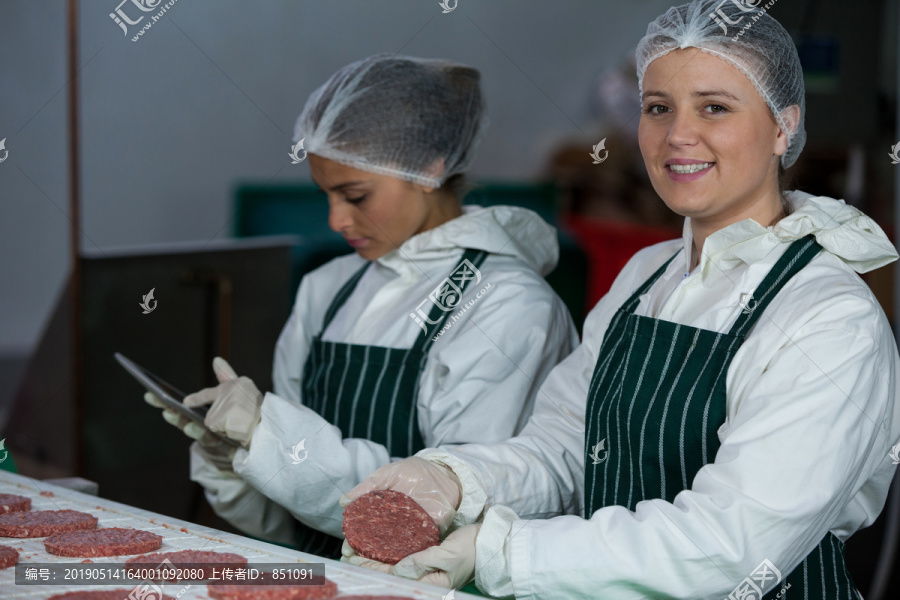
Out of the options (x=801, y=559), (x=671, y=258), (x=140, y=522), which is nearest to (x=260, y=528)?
(x=140, y=522)

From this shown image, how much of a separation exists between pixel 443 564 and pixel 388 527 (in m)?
0.12

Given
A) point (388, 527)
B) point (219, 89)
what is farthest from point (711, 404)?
point (219, 89)

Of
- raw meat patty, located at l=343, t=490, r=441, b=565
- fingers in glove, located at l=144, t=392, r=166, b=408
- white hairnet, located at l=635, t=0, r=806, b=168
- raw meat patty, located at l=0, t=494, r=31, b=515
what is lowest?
raw meat patty, located at l=0, t=494, r=31, b=515

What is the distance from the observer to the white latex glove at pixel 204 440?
6.46 feet

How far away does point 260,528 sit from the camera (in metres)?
2.19

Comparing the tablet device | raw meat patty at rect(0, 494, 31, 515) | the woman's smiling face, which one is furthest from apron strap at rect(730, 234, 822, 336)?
raw meat patty at rect(0, 494, 31, 515)

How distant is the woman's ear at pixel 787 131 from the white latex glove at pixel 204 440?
123cm

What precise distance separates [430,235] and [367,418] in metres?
0.42

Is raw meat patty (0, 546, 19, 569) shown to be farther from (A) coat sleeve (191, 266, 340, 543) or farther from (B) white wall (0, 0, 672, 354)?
(B) white wall (0, 0, 672, 354)

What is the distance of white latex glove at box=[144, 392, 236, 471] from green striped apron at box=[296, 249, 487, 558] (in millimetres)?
223

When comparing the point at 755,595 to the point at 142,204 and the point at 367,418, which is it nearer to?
the point at 367,418

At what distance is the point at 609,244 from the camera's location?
499cm

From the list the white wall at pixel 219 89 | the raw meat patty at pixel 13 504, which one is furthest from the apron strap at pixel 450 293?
the white wall at pixel 219 89

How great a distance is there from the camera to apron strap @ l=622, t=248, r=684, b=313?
5.77 ft
